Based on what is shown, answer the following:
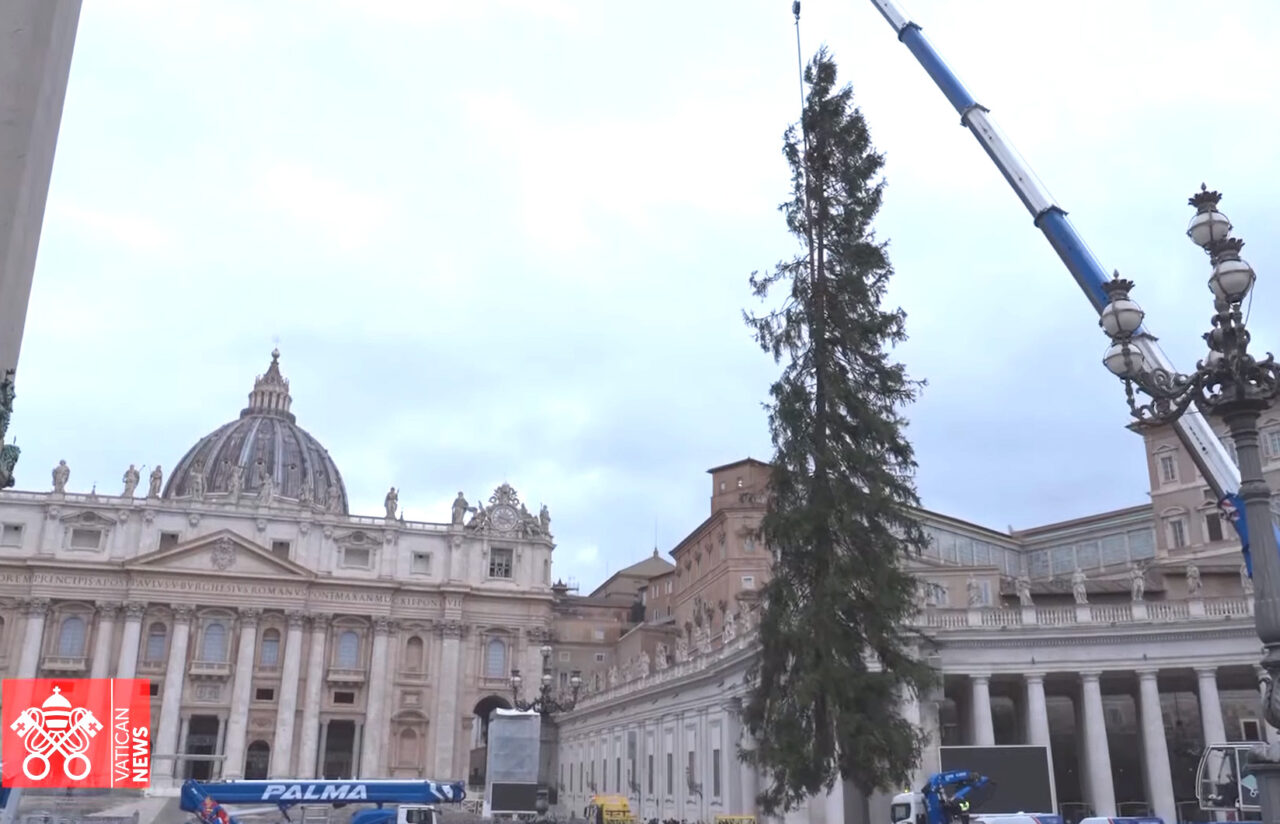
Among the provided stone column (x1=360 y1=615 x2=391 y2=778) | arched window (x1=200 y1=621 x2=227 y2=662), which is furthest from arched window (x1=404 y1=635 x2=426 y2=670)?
arched window (x1=200 y1=621 x2=227 y2=662)

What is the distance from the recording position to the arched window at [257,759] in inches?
3156

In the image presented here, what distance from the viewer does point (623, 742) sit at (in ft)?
179

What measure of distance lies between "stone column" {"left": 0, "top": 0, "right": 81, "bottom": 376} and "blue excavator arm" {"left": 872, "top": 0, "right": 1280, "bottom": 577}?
1770 cm

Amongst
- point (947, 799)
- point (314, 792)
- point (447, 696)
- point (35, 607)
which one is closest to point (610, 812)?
point (314, 792)

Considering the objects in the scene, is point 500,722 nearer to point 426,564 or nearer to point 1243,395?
point 1243,395

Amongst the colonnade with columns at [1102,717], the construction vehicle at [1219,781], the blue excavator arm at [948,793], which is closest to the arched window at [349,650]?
the colonnade with columns at [1102,717]

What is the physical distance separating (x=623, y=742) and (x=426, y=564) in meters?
38.9

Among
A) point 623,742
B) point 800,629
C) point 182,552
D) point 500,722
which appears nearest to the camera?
point 800,629

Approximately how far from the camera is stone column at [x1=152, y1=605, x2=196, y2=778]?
3024 inches

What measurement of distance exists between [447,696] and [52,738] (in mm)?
72107

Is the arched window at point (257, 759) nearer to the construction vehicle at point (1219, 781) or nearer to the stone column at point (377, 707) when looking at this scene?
the stone column at point (377, 707)

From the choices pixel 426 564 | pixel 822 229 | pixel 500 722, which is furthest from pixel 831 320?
pixel 426 564

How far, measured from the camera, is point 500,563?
3600 inches

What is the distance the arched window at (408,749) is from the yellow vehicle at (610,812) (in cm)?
4190
